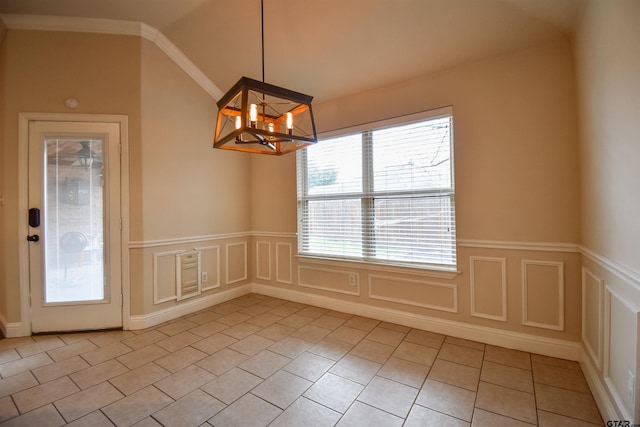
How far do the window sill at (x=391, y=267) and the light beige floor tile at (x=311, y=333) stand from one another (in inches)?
32.0

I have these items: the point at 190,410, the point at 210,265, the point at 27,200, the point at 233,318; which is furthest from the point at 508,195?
the point at 27,200

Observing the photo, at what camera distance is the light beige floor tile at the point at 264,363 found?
226cm

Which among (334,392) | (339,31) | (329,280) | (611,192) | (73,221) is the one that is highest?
(339,31)

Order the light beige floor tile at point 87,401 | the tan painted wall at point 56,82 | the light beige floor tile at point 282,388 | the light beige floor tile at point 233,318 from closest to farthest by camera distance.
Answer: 1. the light beige floor tile at point 87,401
2. the light beige floor tile at point 282,388
3. the tan painted wall at point 56,82
4. the light beige floor tile at point 233,318

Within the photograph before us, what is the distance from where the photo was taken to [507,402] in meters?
1.87

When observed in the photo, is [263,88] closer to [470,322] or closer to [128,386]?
[128,386]

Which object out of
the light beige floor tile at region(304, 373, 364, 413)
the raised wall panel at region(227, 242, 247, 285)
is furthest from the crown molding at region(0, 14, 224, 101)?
the light beige floor tile at region(304, 373, 364, 413)

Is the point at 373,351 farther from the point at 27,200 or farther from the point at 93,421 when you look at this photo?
the point at 27,200

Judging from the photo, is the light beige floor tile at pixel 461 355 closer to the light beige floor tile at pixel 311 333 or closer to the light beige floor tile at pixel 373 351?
the light beige floor tile at pixel 373 351

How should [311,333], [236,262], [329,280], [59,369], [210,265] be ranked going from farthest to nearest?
[236,262] < [210,265] < [329,280] < [311,333] < [59,369]

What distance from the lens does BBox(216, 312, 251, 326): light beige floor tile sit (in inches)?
128

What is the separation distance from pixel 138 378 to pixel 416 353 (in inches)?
88.5

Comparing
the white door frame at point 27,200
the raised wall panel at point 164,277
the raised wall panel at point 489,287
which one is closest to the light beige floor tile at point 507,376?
the raised wall panel at point 489,287

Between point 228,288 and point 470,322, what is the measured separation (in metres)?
3.03
